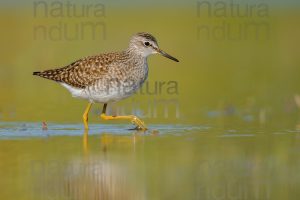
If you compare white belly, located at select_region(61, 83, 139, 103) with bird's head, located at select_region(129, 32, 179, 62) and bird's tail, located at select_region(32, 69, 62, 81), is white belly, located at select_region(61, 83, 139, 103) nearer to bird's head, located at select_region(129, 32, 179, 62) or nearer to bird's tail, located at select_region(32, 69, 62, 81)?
bird's tail, located at select_region(32, 69, 62, 81)

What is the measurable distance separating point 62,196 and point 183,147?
3.30 m

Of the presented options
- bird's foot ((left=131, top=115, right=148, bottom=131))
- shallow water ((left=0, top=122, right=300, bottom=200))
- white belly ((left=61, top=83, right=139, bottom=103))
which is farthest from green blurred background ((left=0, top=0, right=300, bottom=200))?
white belly ((left=61, top=83, right=139, bottom=103))

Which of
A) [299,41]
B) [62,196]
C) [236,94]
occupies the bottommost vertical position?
[62,196]

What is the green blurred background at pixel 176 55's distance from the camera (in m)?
16.8

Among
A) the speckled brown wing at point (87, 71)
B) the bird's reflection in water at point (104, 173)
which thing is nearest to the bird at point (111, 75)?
the speckled brown wing at point (87, 71)

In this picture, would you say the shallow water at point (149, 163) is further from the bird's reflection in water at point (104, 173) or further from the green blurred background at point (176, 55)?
the green blurred background at point (176, 55)

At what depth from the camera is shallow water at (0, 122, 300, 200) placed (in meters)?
9.84

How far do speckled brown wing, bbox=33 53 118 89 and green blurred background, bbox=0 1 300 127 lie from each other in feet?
2.63

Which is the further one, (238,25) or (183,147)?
(238,25)

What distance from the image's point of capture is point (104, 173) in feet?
35.3

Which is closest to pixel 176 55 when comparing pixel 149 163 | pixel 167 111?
pixel 167 111

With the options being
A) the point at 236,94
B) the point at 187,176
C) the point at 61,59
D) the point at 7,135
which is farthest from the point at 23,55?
the point at 187,176

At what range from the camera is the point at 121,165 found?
442 inches

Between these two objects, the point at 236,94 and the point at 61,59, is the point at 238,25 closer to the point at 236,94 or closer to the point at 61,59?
the point at 61,59
